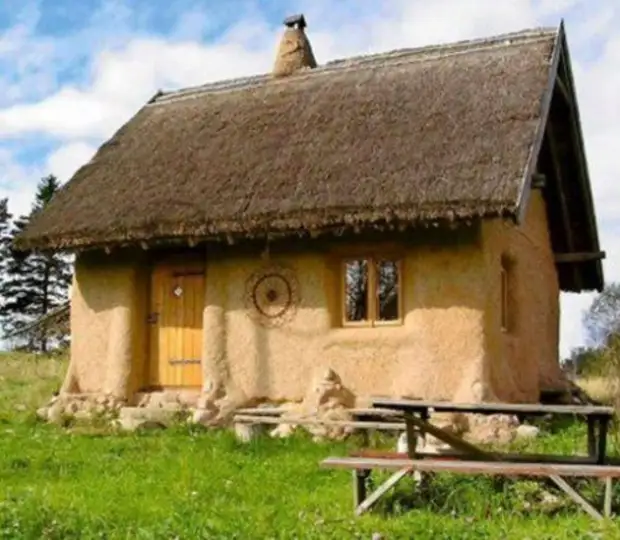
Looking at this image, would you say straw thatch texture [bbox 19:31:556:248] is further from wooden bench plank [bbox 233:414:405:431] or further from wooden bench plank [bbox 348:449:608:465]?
wooden bench plank [bbox 348:449:608:465]

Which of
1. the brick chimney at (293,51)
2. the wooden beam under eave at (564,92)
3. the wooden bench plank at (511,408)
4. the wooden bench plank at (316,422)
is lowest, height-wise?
the wooden bench plank at (316,422)

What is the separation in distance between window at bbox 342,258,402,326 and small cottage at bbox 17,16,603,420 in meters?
0.03

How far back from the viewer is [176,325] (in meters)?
14.5

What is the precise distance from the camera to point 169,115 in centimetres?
1714

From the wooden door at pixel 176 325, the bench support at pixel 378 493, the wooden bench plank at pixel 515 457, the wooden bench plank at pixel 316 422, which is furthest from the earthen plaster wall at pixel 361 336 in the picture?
the bench support at pixel 378 493

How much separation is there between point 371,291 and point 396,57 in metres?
4.86

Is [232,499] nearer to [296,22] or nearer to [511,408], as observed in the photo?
[511,408]

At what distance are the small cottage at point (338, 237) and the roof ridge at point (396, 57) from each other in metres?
0.05

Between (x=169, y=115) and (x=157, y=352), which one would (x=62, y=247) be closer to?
(x=157, y=352)

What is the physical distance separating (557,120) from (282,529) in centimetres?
1146

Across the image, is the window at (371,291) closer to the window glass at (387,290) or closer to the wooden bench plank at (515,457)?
the window glass at (387,290)

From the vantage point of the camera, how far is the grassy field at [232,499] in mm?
6430

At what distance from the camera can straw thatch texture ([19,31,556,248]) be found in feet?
40.5

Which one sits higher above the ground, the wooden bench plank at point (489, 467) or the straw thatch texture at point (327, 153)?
the straw thatch texture at point (327, 153)
